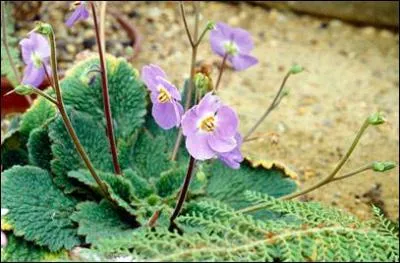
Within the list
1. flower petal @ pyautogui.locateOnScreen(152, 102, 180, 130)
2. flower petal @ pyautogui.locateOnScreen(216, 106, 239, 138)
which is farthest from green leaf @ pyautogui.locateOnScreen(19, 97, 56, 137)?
flower petal @ pyautogui.locateOnScreen(216, 106, 239, 138)

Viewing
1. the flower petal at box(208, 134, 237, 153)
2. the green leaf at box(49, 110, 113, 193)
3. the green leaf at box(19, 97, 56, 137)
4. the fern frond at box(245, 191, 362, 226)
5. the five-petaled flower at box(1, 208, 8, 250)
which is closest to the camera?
the fern frond at box(245, 191, 362, 226)

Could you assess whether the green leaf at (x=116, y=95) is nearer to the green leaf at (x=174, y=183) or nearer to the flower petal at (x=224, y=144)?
the green leaf at (x=174, y=183)

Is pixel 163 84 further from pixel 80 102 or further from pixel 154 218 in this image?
pixel 80 102

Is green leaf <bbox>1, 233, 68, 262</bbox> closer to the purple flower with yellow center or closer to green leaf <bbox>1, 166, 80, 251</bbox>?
green leaf <bbox>1, 166, 80, 251</bbox>

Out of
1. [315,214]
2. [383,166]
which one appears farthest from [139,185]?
[315,214]

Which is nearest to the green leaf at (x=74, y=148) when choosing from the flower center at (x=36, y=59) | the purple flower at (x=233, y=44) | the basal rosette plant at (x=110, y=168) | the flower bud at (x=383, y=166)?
the basal rosette plant at (x=110, y=168)

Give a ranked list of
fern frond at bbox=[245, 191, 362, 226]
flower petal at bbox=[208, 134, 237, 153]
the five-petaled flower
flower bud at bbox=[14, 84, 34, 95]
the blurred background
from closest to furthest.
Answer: fern frond at bbox=[245, 191, 362, 226]
flower bud at bbox=[14, 84, 34, 95]
flower petal at bbox=[208, 134, 237, 153]
the five-petaled flower
the blurred background

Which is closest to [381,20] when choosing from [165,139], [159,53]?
[159,53]
